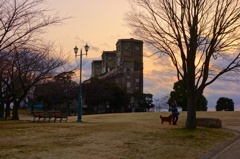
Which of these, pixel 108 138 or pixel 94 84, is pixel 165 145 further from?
pixel 94 84

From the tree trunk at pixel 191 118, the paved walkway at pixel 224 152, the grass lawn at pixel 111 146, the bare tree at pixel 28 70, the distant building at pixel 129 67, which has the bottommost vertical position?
the paved walkway at pixel 224 152

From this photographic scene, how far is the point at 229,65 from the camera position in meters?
19.8

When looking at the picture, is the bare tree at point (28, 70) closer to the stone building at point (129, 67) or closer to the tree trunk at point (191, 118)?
the tree trunk at point (191, 118)

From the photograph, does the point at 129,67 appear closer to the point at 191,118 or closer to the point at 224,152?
the point at 191,118

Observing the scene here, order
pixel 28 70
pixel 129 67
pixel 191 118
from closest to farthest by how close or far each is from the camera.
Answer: pixel 191 118, pixel 28 70, pixel 129 67

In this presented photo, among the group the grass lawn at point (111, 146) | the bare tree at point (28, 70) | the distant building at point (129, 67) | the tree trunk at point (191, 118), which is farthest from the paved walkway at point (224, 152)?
the distant building at point (129, 67)

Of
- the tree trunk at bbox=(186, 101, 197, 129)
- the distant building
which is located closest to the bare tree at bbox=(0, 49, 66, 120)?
the tree trunk at bbox=(186, 101, 197, 129)

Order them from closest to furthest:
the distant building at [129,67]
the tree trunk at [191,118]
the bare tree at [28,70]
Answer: the tree trunk at [191,118]
the bare tree at [28,70]
the distant building at [129,67]

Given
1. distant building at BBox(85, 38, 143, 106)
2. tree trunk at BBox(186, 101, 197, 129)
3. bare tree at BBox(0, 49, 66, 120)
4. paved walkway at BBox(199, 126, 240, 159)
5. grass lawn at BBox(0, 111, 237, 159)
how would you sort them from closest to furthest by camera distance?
grass lawn at BBox(0, 111, 237, 159), paved walkway at BBox(199, 126, 240, 159), tree trunk at BBox(186, 101, 197, 129), bare tree at BBox(0, 49, 66, 120), distant building at BBox(85, 38, 143, 106)

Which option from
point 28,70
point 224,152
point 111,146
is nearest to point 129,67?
point 28,70

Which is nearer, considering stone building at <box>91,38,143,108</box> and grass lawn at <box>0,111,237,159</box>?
grass lawn at <box>0,111,237,159</box>

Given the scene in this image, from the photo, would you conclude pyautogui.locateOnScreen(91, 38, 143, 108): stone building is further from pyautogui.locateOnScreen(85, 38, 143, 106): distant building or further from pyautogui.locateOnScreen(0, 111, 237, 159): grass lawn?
pyautogui.locateOnScreen(0, 111, 237, 159): grass lawn

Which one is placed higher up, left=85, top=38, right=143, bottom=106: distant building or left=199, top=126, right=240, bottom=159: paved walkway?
left=85, top=38, right=143, bottom=106: distant building

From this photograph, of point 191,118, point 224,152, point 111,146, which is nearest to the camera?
point 224,152
